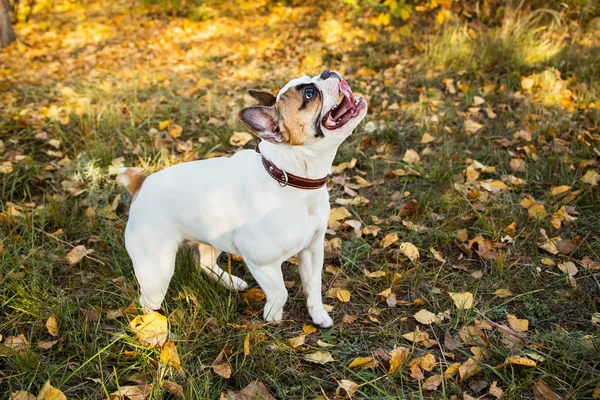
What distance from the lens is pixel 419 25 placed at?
6.96m

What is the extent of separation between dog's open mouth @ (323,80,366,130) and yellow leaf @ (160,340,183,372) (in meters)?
1.36

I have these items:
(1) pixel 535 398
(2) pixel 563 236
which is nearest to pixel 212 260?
(1) pixel 535 398

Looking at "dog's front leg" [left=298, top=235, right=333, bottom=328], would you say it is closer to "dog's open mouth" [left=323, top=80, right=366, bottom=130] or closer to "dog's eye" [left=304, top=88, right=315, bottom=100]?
"dog's open mouth" [left=323, top=80, right=366, bottom=130]

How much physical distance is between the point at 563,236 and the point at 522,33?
336 centimetres

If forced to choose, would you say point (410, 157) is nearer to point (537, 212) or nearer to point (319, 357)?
point (537, 212)

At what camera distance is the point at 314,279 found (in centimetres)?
286

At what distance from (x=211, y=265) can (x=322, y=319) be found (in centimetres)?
81

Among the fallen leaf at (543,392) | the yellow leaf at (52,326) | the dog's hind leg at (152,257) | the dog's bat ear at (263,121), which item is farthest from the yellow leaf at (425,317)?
the yellow leaf at (52,326)

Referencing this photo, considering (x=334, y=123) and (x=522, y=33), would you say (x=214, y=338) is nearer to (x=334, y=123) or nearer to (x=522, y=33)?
(x=334, y=123)

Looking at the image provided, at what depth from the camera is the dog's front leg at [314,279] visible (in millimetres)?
2793

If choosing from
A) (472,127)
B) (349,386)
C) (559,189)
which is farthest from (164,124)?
(559,189)

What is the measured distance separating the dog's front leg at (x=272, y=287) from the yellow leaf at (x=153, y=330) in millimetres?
536

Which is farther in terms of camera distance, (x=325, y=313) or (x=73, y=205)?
(x=73, y=205)

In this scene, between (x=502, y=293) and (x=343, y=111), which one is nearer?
(x=343, y=111)
